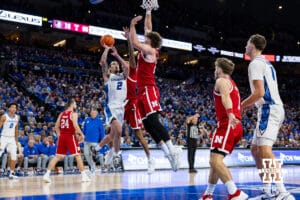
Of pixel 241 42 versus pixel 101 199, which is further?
pixel 241 42

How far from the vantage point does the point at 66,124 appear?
11039 mm

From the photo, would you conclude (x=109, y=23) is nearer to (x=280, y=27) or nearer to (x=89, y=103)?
(x=89, y=103)

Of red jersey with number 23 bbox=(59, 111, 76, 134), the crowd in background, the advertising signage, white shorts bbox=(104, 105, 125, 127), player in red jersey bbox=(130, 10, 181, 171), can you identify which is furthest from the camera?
the advertising signage

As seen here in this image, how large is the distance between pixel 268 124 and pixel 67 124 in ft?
21.0

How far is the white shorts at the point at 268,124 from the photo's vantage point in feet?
18.9

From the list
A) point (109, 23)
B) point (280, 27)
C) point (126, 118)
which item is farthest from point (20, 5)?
point (280, 27)

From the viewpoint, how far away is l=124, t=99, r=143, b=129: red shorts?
855 centimetres

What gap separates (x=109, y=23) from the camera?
29.6 m

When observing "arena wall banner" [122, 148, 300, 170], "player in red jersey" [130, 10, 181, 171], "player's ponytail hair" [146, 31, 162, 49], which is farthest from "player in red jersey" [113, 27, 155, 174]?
"arena wall banner" [122, 148, 300, 170]

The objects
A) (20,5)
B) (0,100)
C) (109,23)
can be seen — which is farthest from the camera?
(109,23)

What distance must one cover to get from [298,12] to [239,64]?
7452 millimetres

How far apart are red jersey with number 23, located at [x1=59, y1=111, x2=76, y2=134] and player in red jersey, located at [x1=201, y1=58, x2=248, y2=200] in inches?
222

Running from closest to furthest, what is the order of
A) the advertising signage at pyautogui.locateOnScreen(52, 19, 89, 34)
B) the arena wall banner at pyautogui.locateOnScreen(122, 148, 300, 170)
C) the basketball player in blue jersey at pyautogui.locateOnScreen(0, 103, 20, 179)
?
the basketball player in blue jersey at pyautogui.locateOnScreen(0, 103, 20, 179) → the arena wall banner at pyautogui.locateOnScreen(122, 148, 300, 170) → the advertising signage at pyautogui.locateOnScreen(52, 19, 89, 34)

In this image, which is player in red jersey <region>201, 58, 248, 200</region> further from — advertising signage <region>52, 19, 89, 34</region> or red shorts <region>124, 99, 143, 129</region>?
advertising signage <region>52, 19, 89, 34</region>
